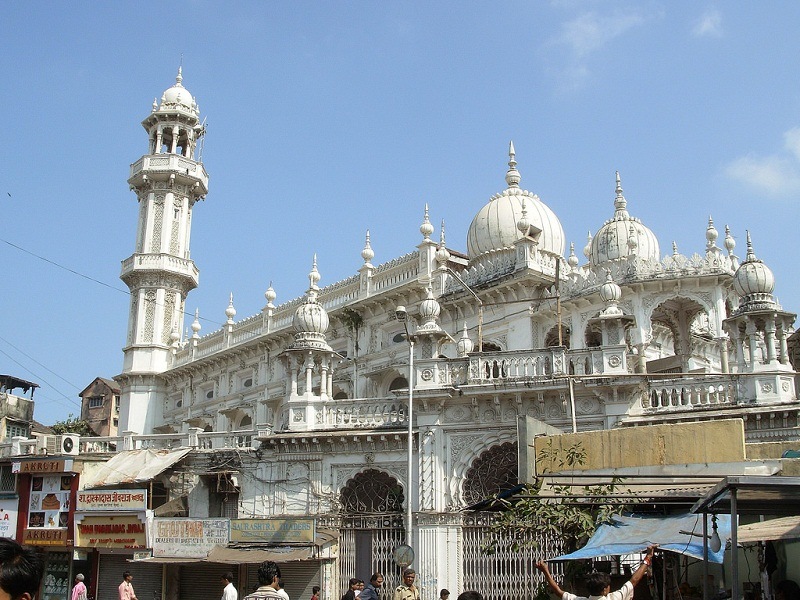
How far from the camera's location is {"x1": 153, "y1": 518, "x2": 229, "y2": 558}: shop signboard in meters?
19.8

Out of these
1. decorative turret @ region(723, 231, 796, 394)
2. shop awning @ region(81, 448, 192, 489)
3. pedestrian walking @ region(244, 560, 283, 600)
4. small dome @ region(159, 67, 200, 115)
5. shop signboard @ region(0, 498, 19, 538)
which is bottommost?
pedestrian walking @ region(244, 560, 283, 600)

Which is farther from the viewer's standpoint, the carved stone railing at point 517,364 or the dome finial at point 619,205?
the dome finial at point 619,205

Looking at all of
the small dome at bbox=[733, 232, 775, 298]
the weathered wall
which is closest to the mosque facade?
the small dome at bbox=[733, 232, 775, 298]

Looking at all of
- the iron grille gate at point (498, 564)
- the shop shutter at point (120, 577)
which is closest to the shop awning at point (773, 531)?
the iron grille gate at point (498, 564)

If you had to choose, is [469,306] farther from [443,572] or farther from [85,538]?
[85,538]

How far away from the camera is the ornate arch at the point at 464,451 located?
18516 millimetres

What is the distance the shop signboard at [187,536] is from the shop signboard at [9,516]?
4823 millimetres

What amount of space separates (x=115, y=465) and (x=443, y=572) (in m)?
9.47

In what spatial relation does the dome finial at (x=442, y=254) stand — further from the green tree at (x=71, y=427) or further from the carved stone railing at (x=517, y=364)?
the green tree at (x=71, y=427)

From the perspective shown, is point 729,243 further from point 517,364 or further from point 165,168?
point 165,168

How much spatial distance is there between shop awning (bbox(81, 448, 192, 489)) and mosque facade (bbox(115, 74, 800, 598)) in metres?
0.71

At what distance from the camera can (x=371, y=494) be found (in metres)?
19.8

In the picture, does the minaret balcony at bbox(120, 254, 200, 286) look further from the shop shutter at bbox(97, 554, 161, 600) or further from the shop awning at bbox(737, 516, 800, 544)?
the shop awning at bbox(737, 516, 800, 544)

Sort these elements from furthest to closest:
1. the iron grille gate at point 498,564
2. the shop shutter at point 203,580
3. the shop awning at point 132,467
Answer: the shop awning at point 132,467
the shop shutter at point 203,580
the iron grille gate at point 498,564
